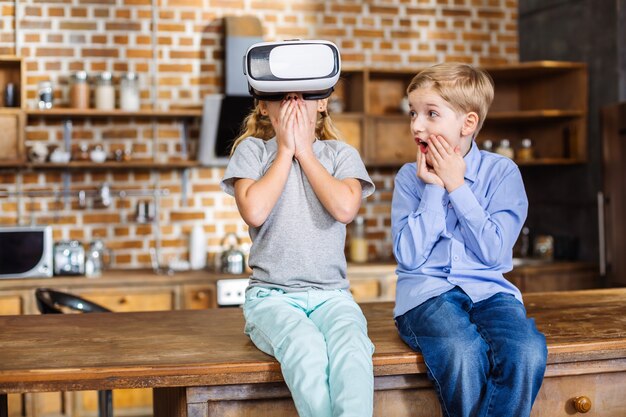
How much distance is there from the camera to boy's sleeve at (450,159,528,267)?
2063 mm

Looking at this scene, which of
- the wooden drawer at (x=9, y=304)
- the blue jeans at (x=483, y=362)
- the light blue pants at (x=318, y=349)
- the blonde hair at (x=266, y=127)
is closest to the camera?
the light blue pants at (x=318, y=349)

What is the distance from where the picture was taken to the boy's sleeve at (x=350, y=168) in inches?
85.0

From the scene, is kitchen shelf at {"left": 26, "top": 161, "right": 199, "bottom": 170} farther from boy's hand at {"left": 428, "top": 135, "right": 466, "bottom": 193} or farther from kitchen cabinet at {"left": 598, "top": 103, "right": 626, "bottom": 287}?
boy's hand at {"left": 428, "top": 135, "right": 466, "bottom": 193}

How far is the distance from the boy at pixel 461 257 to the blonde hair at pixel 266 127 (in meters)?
0.24

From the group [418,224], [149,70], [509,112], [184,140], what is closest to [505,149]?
[509,112]

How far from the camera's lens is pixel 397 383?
1965mm

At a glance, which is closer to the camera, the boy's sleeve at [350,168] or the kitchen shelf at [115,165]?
the boy's sleeve at [350,168]

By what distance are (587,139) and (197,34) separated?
2.44m

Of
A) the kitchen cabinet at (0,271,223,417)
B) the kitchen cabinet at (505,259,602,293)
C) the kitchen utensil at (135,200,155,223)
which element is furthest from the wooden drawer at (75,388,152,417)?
the kitchen cabinet at (505,259,602,293)

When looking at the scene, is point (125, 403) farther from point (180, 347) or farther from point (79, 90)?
point (180, 347)

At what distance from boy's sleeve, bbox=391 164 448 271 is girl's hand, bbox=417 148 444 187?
0.05 ft

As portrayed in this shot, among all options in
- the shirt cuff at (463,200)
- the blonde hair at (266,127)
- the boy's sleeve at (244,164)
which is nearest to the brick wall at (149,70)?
the blonde hair at (266,127)

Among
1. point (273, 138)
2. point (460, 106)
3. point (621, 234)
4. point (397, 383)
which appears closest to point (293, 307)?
point (397, 383)

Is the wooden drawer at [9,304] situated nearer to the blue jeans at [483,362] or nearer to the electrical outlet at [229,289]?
the electrical outlet at [229,289]
